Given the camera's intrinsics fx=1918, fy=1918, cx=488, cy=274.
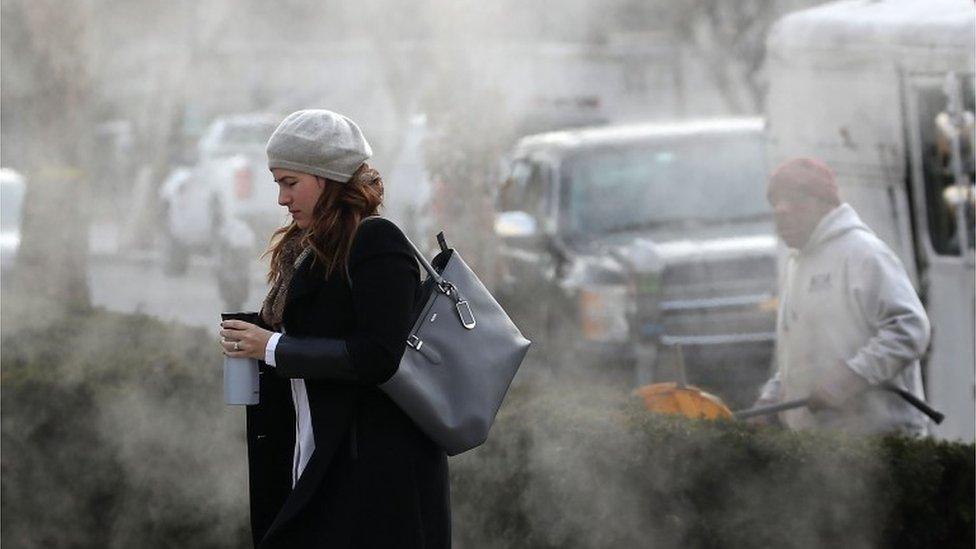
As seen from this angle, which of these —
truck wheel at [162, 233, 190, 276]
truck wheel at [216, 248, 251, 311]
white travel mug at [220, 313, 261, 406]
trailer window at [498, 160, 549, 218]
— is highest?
white travel mug at [220, 313, 261, 406]

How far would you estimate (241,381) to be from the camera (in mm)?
3135

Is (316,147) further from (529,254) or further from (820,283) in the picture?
(529,254)

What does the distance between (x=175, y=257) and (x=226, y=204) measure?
253 cm

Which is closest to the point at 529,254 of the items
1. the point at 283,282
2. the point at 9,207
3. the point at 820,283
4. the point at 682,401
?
the point at 820,283

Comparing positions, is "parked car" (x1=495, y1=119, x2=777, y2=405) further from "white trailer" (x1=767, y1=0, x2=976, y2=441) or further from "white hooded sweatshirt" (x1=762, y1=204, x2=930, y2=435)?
"white hooded sweatshirt" (x1=762, y1=204, x2=930, y2=435)

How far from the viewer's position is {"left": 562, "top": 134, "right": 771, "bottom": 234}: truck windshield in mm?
9297

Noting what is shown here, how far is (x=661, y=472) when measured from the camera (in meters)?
4.08

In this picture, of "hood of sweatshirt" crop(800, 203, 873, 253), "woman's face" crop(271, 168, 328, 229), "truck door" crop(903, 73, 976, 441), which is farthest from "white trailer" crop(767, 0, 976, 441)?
"woman's face" crop(271, 168, 328, 229)

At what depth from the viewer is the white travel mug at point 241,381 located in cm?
313

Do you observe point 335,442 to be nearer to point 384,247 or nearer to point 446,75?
point 384,247

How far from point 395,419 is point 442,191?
546cm

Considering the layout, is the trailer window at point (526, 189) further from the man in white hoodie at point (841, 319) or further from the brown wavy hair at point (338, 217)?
the brown wavy hair at point (338, 217)

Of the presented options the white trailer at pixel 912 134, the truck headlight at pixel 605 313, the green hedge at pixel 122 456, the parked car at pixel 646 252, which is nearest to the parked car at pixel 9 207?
the parked car at pixel 646 252

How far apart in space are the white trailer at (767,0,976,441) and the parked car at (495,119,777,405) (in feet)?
4.85
